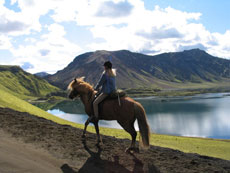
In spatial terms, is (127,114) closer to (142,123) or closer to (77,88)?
(142,123)

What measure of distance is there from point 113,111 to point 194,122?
239 ft

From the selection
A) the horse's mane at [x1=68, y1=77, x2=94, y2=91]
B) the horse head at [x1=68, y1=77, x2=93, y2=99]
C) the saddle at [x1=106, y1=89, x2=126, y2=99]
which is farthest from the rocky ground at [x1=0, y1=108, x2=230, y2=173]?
the horse's mane at [x1=68, y1=77, x2=94, y2=91]

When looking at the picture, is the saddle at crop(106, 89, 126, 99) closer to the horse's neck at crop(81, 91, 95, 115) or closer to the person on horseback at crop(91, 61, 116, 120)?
the person on horseback at crop(91, 61, 116, 120)

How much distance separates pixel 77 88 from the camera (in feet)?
38.3

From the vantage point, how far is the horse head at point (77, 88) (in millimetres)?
11570

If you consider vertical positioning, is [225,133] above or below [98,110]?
below

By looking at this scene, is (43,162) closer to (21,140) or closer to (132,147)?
(21,140)

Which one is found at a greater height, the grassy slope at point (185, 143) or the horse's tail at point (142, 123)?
the horse's tail at point (142, 123)

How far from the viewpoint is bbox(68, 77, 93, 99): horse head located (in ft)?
38.0

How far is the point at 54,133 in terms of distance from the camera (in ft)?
39.1

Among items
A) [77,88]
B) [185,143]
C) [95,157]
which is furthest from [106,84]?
[185,143]

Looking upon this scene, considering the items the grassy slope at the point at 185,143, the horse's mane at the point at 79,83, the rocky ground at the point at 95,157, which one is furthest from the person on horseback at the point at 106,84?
the grassy slope at the point at 185,143

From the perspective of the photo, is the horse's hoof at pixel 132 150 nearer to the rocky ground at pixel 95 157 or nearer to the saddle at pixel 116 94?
the rocky ground at pixel 95 157

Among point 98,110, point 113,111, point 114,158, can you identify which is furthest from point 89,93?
point 114,158
